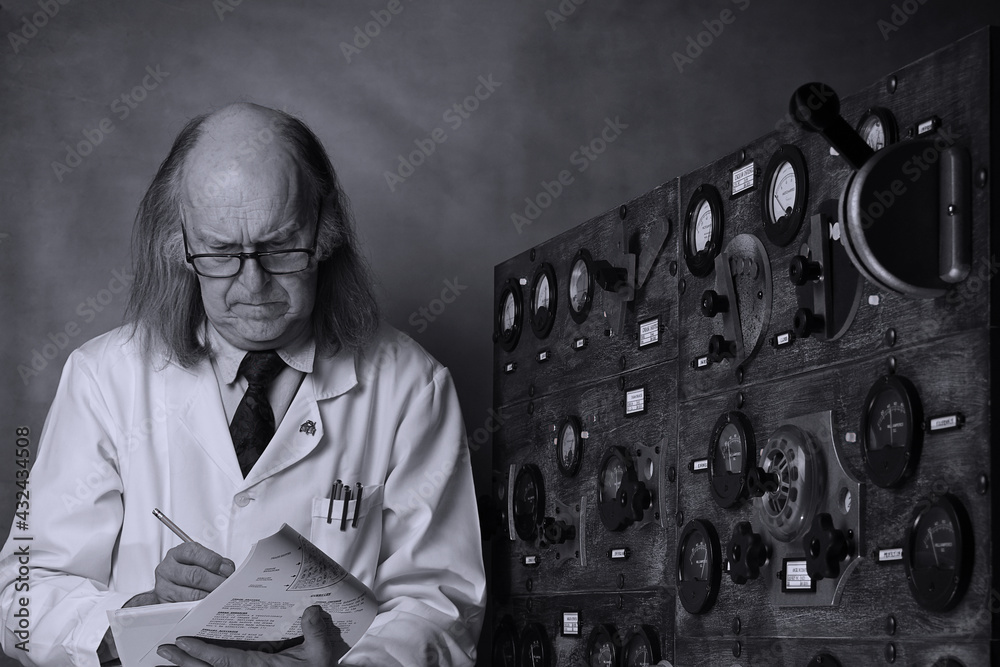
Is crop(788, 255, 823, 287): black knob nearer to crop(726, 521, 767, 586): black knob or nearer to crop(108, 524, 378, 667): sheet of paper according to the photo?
crop(726, 521, 767, 586): black knob

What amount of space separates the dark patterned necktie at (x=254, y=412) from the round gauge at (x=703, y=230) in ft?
3.13

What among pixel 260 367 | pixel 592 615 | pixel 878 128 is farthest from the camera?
pixel 592 615

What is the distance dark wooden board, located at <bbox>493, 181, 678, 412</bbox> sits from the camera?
241 cm

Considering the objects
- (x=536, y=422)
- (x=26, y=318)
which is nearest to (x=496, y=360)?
(x=536, y=422)

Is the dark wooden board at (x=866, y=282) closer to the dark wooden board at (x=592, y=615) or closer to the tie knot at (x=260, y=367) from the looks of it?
the dark wooden board at (x=592, y=615)

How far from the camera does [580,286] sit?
9.09 feet

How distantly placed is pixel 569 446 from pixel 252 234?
948 millimetres

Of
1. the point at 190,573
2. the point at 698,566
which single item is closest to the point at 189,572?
the point at 190,573

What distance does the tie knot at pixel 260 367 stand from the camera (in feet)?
8.17

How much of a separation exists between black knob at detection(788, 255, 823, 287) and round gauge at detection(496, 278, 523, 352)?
1273 mm

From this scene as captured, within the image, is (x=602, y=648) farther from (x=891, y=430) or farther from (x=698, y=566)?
(x=891, y=430)

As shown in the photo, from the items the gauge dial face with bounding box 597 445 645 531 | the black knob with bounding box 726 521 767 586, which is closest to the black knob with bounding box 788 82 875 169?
the black knob with bounding box 726 521 767 586

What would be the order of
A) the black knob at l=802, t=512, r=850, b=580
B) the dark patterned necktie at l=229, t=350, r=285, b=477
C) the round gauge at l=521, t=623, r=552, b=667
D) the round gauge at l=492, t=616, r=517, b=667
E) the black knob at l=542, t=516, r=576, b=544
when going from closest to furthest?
1. the black knob at l=802, t=512, r=850, b=580
2. the dark patterned necktie at l=229, t=350, r=285, b=477
3. the black knob at l=542, t=516, r=576, b=544
4. the round gauge at l=521, t=623, r=552, b=667
5. the round gauge at l=492, t=616, r=517, b=667

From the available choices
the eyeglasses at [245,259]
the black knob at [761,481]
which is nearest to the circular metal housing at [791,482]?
the black knob at [761,481]
